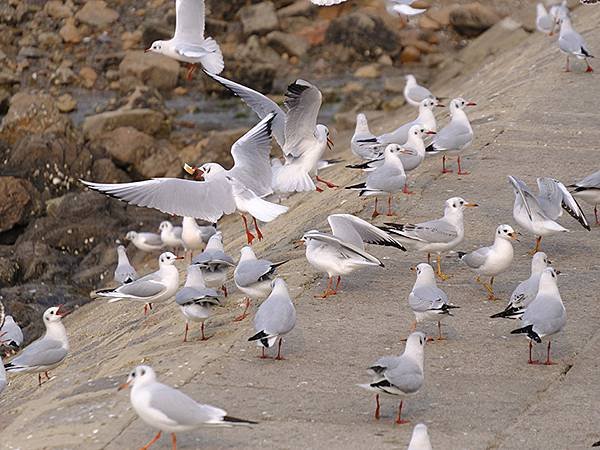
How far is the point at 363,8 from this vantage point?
28.3 meters

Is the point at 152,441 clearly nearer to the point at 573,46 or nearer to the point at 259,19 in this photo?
the point at 573,46

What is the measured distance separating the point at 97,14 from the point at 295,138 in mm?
17044

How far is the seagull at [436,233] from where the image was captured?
9.68m

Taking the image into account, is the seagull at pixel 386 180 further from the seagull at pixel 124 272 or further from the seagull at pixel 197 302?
the seagull at pixel 124 272

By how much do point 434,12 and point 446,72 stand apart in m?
3.24

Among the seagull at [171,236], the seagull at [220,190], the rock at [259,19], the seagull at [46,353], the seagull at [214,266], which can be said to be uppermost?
the seagull at [220,190]

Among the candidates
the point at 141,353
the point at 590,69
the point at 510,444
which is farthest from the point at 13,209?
the point at 510,444

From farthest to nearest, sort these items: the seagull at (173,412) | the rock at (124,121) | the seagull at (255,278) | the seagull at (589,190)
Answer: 1. the rock at (124,121)
2. the seagull at (589,190)
3. the seagull at (255,278)
4. the seagull at (173,412)

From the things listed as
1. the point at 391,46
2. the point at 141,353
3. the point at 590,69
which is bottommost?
the point at 391,46

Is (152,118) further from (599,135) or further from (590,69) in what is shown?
(599,135)

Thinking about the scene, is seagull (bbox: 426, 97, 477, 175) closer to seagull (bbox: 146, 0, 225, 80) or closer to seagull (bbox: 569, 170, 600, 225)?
seagull (bbox: 569, 170, 600, 225)

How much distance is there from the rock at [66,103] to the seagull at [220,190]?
1285 centimetres

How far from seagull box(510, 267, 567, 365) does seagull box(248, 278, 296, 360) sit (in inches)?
54.4

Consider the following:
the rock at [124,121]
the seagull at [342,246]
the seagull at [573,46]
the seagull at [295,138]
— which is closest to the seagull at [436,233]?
the seagull at [342,246]
